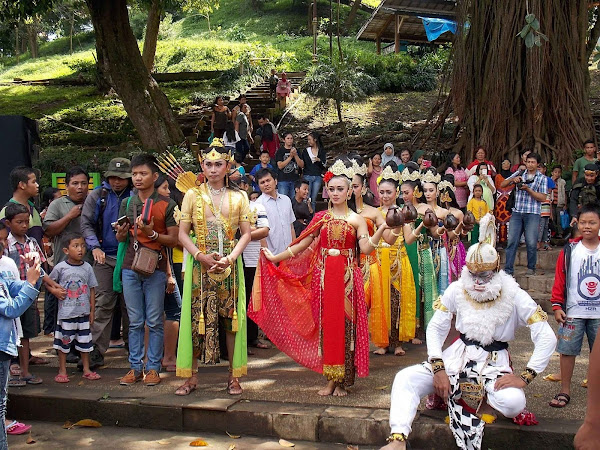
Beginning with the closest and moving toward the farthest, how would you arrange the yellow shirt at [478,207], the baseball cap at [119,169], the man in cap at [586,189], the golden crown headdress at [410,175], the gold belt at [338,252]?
the gold belt at [338,252], the baseball cap at [119,169], the golden crown headdress at [410,175], the man in cap at [586,189], the yellow shirt at [478,207]

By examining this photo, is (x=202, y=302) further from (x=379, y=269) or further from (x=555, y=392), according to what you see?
(x=555, y=392)

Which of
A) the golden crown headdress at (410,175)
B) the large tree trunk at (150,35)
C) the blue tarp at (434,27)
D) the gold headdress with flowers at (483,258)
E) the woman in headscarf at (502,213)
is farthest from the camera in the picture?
the blue tarp at (434,27)

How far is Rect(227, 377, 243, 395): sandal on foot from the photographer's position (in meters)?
5.58

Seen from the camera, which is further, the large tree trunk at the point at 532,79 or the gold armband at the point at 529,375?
the large tree trunk at the point at 532,79

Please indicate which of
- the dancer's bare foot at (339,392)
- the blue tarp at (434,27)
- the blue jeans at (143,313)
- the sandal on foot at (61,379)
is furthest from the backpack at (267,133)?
the blue tarp at (434,27)

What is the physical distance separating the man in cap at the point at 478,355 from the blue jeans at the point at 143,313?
225cm

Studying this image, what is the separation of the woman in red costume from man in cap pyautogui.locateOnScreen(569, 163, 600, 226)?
507cm

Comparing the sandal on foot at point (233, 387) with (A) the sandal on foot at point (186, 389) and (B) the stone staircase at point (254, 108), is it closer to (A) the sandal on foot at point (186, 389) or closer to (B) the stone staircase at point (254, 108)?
(A) the sandal on foot at point (186, 389)

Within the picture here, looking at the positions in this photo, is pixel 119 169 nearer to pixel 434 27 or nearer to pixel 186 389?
pixel 186 389

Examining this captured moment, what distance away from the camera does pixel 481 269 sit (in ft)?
15.3

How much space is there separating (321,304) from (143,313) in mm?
1510

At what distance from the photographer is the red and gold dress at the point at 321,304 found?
560cm

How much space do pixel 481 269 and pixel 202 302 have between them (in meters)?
2.16

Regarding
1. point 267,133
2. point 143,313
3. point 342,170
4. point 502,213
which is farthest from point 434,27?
point 143,313
